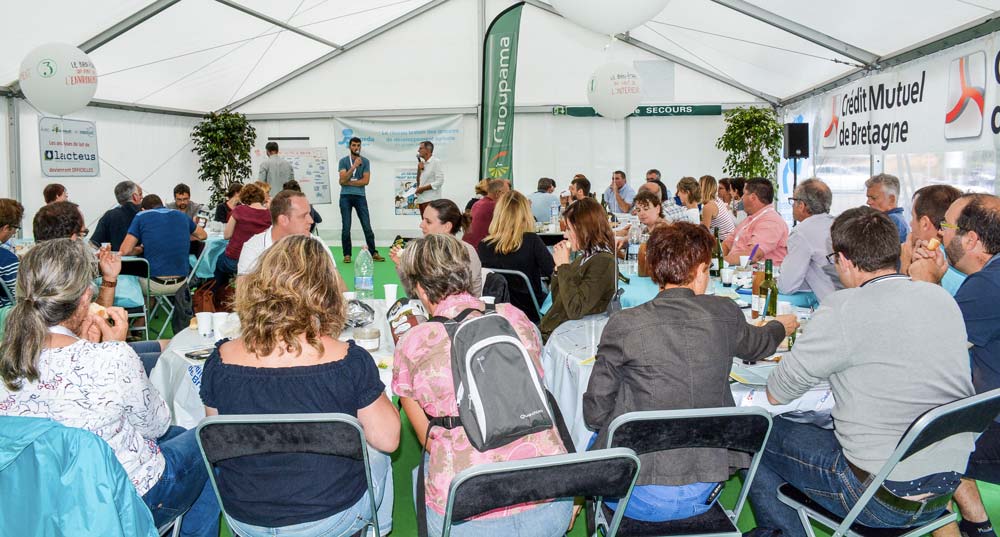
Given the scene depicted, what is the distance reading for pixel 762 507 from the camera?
2283 mm

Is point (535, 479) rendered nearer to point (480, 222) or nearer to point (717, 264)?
point (717, 264)

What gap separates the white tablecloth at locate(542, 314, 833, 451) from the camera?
7.16 ft

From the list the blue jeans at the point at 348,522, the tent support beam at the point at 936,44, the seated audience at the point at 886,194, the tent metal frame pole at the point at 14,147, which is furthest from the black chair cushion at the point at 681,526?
the tent metal frame pole at the point at 14,147

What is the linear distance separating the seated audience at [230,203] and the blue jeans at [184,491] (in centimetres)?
468

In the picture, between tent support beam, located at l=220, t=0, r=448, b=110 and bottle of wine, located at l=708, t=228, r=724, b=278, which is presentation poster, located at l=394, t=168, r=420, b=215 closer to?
tent support beam, located at l=220, t=0, r=448, b=110

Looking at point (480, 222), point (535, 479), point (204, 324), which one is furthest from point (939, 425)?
point (480, 222)

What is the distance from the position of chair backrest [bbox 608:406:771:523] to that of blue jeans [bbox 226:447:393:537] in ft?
2.26

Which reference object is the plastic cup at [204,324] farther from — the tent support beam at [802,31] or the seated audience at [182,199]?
the tent support beam at [802,31]

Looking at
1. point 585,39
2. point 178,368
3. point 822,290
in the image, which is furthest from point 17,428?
point 585,39

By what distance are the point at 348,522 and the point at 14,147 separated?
7578 mm

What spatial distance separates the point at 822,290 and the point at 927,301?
1776 mm

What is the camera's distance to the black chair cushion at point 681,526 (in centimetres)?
190

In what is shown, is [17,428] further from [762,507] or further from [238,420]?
[762,507]

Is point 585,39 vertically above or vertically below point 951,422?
above
